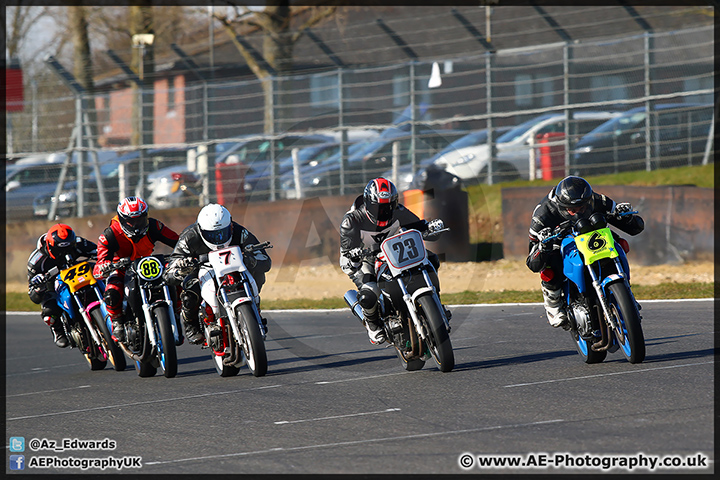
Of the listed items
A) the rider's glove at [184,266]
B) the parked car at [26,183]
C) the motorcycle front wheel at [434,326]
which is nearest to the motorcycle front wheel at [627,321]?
the motorcycle front wheel at [434,326]

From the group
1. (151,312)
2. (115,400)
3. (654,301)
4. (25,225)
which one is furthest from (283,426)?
(25,225)

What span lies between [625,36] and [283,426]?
16217 mm

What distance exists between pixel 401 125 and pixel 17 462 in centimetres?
1658

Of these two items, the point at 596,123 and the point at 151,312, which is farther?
the point at 596,123

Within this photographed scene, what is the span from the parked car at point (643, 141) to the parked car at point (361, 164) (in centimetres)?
280

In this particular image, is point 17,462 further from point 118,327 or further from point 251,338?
point 118,327

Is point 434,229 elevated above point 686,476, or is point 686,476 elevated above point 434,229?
point 434,229

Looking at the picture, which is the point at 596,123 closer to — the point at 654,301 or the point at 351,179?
the point at 351,179

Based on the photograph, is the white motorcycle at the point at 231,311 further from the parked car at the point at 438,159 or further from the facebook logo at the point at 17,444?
the parked car at the point at 438,159

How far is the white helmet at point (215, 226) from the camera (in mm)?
9062

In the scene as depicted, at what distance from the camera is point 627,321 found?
7.39m

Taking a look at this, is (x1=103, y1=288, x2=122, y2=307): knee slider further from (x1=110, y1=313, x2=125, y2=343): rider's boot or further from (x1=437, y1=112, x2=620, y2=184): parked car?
(x1=437, y1=112, x2=620, y2=184): parked car

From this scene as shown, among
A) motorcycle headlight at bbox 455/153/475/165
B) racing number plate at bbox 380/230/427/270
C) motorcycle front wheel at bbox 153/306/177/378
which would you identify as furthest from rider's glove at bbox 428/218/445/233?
motorcycle headlight at bbox 455/153/475/165

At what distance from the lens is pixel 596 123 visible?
20750mm
